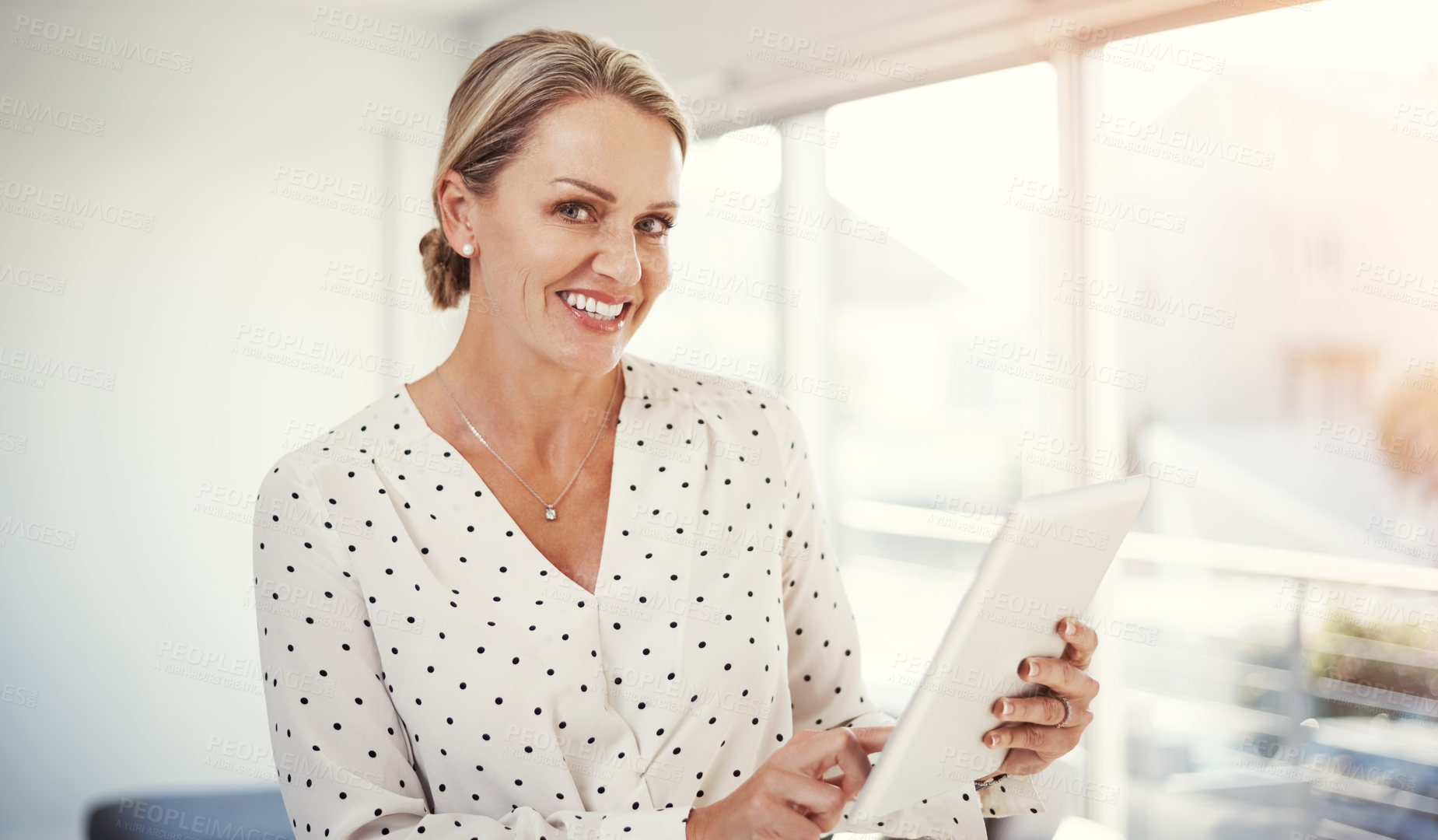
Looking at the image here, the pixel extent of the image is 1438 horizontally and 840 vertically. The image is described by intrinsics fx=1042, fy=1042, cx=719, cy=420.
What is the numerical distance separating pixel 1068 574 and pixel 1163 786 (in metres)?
2.11

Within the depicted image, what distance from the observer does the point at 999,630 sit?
895mm

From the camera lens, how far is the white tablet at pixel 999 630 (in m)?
0.84

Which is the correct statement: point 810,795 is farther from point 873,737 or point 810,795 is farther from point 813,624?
point 813,624

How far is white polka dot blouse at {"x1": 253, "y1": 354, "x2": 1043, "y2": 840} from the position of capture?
1.17 metres

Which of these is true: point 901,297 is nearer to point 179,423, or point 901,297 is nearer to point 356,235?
point 356,235

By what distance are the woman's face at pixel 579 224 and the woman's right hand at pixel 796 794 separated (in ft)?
1.68

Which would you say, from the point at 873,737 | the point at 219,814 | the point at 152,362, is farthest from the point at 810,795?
the point at 152,362

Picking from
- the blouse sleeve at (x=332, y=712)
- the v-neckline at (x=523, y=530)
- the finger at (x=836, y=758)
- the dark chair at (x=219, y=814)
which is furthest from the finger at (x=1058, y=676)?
the dark chair at (x=219, y=814)

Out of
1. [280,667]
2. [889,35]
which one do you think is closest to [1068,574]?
[280,667]

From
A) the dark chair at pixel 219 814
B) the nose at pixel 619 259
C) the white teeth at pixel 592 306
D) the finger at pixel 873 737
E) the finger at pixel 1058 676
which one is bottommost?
the dark chair at pixel 219 814

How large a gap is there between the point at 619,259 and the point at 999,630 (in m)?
0.61

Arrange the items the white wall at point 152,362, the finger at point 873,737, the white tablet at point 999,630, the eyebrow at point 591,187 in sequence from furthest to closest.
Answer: the white wall at point 152,362 → the eyebrow at point 591,187 → the finger at point 873,737 → the white tablet at point 999,630

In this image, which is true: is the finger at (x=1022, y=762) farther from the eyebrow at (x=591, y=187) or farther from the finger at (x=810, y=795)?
the eyebrow at (x=591, y=187)

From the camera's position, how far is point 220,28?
3883mm
